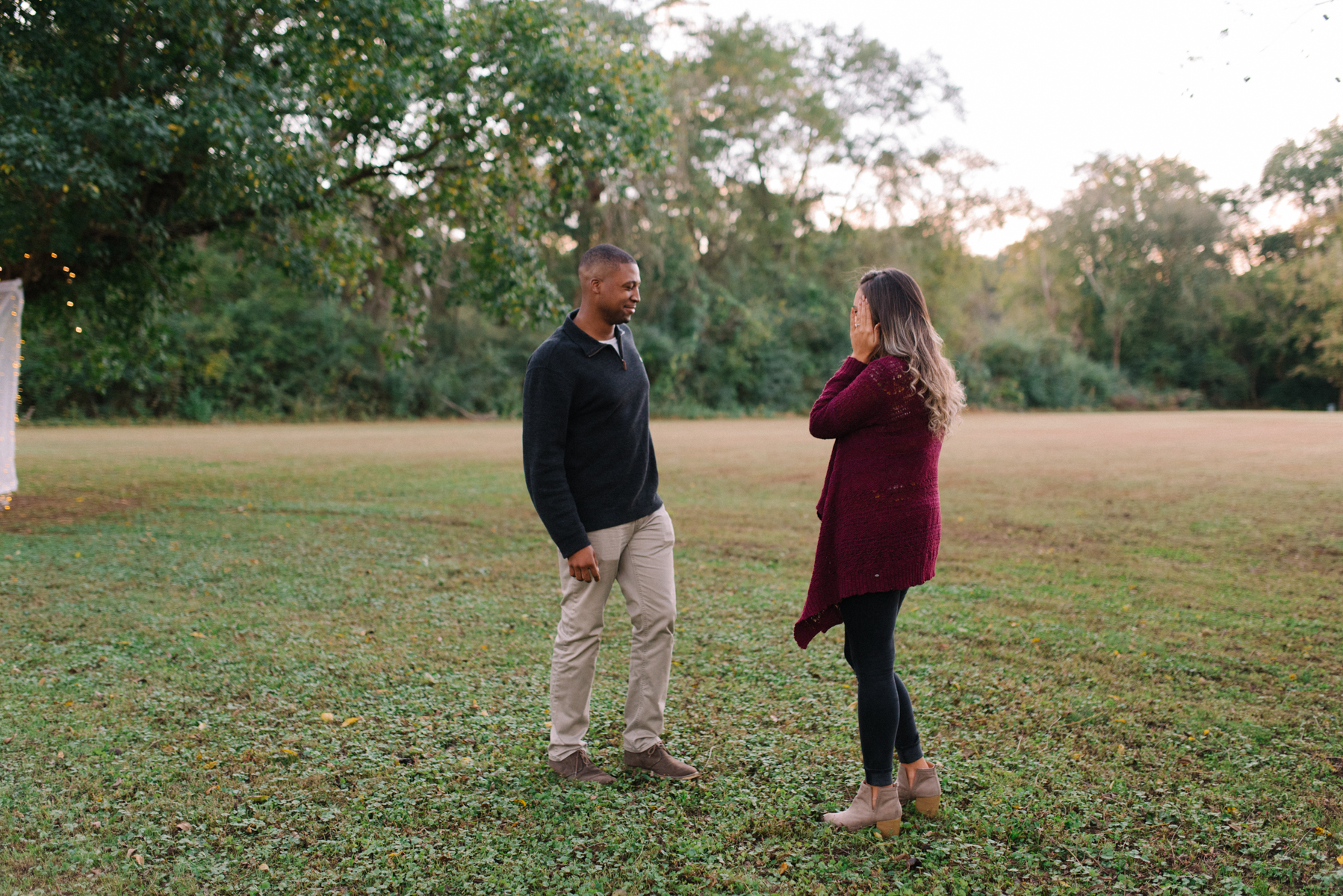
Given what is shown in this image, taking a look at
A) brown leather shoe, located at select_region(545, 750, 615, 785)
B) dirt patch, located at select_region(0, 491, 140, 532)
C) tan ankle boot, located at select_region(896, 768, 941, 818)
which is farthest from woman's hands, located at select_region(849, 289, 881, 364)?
dirt patch, located at select_region(0, 491, 140, 532)

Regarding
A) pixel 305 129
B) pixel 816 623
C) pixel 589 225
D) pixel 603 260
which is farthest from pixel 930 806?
pixel 589 225

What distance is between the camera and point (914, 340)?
2963 mm

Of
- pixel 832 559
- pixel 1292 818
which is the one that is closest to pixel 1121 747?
pixel 1292 818

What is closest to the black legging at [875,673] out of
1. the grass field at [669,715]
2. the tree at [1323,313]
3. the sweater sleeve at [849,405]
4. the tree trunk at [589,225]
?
the grass field at [669,715]

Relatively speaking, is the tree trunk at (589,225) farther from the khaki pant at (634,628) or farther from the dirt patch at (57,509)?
the khaki pant at (634,628)

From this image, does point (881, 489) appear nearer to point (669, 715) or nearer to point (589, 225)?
point (669, 715)

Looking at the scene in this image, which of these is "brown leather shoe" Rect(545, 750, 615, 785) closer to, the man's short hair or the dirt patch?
the man's short hair

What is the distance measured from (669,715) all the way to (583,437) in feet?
5.09

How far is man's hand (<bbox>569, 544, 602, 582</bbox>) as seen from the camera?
3.27 m

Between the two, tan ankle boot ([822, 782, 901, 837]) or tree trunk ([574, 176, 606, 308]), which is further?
tree trunk ([574, 176, 606, 308])

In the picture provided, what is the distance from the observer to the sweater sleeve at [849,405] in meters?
2.92

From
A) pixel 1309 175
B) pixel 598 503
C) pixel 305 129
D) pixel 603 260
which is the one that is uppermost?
pixel 1309 175

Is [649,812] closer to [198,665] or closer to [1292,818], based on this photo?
[1292,818]

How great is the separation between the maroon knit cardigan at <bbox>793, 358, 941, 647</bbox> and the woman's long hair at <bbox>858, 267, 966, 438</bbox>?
3 cm
